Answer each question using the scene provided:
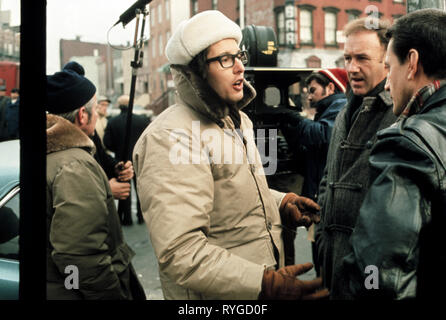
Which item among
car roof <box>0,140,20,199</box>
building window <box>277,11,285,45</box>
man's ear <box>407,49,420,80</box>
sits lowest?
car roof <box>0,140,20,199</box>

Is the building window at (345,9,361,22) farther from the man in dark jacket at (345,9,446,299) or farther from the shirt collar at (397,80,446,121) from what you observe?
the man in dark jacket at (345,9,446,299)

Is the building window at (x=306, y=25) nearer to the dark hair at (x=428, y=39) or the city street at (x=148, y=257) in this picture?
the city street at (x=148, y=257)

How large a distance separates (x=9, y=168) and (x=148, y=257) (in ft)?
9.89

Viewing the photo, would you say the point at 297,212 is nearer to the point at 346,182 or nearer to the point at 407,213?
the point at 346,182

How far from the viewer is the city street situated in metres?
4.28

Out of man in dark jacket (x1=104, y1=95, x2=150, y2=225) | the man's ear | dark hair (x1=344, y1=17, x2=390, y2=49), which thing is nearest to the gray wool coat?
dark hair (x1=344, y1=17, x2=390, y2=49)

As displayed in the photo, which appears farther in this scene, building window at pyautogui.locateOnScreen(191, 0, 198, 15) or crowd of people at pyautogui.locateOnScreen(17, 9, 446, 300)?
building window at pyautogui.locateOnScreen(191, 0, 198, 15)

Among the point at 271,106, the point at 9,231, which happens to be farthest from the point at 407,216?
the point at 271,106

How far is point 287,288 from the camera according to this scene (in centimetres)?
142

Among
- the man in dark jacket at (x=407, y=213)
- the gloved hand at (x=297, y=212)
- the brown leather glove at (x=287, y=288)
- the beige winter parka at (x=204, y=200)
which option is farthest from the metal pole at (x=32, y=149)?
the gloved hand at (x=297, y=212)

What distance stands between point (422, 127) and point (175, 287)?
108cm

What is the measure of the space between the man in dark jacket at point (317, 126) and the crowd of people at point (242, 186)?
111 cm

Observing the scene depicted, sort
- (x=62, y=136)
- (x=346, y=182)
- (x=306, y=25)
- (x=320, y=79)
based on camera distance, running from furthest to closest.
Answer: (x=306, y=25)
(x=320, y=79)
(x=346, y=182)
(x=62, y=136)

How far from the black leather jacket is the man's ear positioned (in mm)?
233
